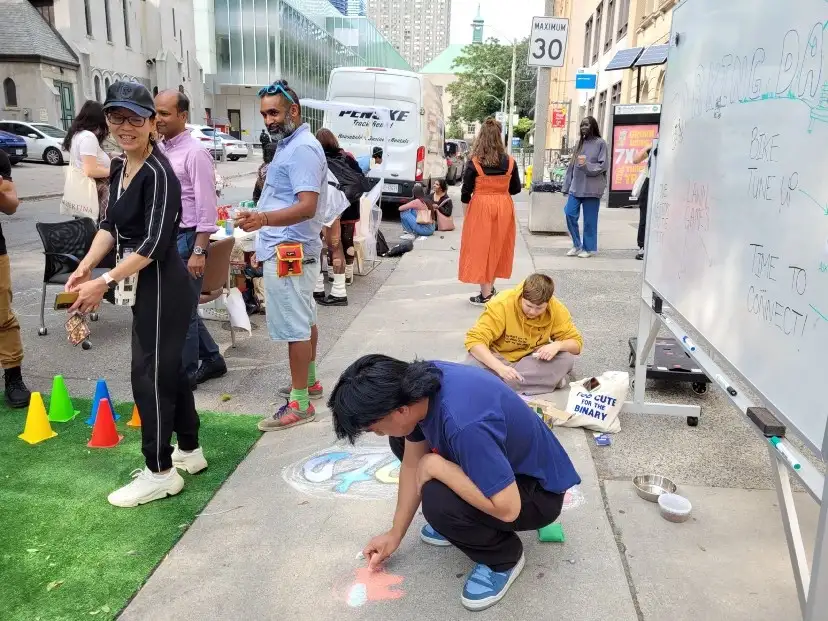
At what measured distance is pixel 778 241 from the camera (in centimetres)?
224

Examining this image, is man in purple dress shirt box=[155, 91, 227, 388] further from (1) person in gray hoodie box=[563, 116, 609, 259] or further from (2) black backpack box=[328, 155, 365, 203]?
(1) person in gray hoodie box=[563, 116, 609, 259]

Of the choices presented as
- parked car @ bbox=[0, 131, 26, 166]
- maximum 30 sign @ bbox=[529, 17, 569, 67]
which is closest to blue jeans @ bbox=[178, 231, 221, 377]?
maximum 30 sign @ bbox=[529, 17, 569, 67]

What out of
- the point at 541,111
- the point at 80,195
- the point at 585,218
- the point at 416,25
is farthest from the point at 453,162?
the point at 416,25

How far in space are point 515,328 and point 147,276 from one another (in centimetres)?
228

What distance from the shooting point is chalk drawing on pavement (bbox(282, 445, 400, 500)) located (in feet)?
11.0

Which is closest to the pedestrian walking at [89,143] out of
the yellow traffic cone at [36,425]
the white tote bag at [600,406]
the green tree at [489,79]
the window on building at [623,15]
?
the yellow traffic cone at [36,425]

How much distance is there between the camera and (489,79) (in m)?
61.5

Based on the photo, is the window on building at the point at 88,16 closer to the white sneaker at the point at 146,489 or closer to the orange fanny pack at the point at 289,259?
the orange fanny pack at the point at 289,259

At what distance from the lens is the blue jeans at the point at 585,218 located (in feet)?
30.9

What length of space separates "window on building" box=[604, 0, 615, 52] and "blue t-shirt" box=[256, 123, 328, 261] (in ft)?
74.6

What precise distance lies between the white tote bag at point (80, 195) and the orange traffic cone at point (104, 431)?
8.93 feet

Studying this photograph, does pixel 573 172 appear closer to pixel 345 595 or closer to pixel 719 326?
pixel 719 326

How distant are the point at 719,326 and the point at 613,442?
1373 mm

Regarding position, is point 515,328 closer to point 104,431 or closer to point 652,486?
A: point 652,486
